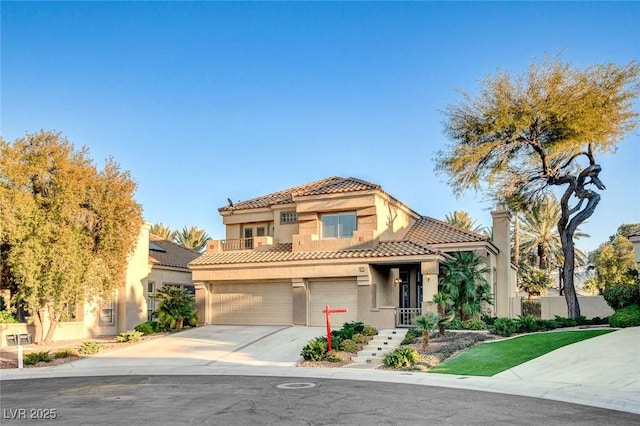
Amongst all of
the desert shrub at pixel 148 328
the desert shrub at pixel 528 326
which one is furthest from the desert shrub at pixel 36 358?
the desert shrub at pixel 528 326

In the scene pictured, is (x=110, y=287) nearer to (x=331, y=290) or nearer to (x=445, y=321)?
(x=331, y=290)

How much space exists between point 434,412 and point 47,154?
22545mm

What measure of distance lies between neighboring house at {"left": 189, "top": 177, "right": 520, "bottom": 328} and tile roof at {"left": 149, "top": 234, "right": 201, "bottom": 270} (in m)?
3.49

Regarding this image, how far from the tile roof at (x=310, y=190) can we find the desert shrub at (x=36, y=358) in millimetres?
14974

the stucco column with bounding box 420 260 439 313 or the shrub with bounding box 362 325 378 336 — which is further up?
the stucco column with bounding box 420 260 439 313

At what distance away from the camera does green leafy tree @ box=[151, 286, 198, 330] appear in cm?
2953

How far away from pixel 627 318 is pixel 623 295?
195 centimetres

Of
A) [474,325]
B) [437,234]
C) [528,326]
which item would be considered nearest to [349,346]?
[474,325]

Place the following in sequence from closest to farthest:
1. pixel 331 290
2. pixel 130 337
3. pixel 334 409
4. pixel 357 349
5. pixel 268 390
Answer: pixel 334 409, pixel 268 390, pixel 357 349, pixel 130 337, pixel 331 290

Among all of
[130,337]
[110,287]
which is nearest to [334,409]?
[130,337]

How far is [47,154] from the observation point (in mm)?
26578

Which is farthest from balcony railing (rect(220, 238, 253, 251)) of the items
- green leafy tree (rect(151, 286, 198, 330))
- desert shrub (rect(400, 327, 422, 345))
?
desert shrub (rect(400, 327, 422, 345))

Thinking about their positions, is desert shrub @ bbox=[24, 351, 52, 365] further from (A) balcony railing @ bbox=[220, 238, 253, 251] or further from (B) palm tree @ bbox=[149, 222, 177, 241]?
(B) palm tree @ bbox=[149, 222, 177, 241]

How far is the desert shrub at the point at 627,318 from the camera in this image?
22359mm
